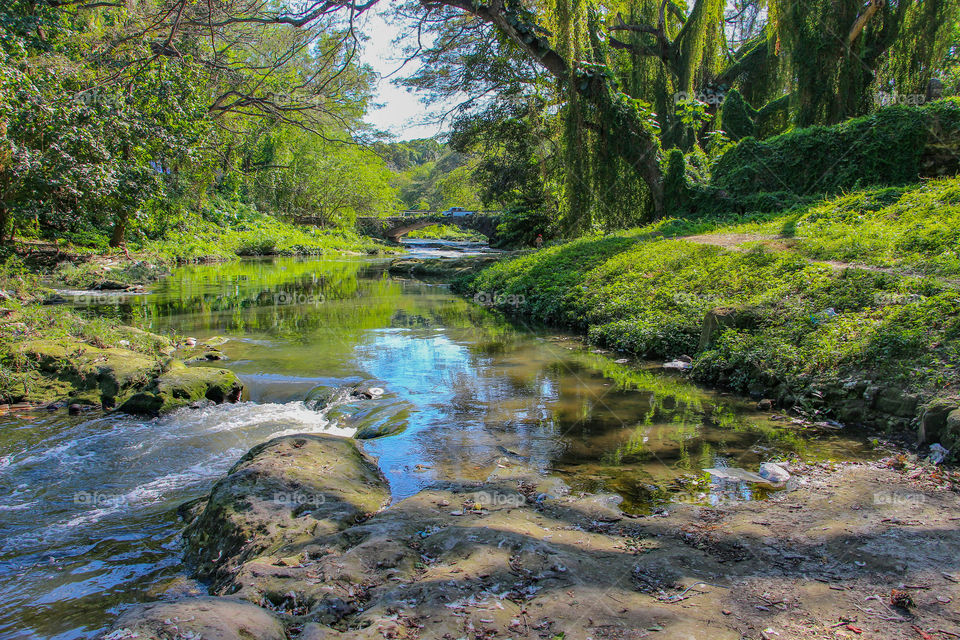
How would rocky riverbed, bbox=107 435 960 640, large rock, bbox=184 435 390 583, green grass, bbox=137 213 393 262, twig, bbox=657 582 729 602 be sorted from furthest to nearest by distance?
green grass, bbox=137 213 393 262 → large rock, bbox=184 435 390 583 → twig, bbox=657 582 729 602 → rocky riverbed, bbox=107 435 960 640

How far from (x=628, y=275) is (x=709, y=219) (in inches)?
220

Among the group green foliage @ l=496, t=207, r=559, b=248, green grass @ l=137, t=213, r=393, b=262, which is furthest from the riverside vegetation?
green foliage @ l=496, t=207, r=559, b=248

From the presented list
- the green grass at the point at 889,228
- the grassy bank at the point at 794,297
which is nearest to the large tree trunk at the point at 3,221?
the grassy bank at the point at 794,297

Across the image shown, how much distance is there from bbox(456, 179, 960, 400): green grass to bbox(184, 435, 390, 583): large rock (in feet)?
16.9

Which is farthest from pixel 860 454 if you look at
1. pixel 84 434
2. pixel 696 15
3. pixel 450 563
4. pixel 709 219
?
pixel 696 15

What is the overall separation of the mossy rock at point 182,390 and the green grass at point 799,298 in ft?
21.1

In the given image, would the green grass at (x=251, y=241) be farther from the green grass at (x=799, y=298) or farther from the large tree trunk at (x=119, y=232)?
the green grass at (x=799, y=298)

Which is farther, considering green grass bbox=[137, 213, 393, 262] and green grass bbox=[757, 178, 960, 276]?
green grass bbox=[137, 213, 393, 262]

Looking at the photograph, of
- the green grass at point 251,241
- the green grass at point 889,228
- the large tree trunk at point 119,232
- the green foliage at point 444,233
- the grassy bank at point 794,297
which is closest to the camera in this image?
the grassy bank at point 794,297

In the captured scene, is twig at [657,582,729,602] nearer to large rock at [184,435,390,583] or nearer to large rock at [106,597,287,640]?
large rock at [106,597,287,640]

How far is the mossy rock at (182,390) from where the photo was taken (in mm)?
6815

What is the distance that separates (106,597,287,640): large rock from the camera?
2102 mm

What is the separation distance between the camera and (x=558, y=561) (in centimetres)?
309

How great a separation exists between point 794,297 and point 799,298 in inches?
3.8
